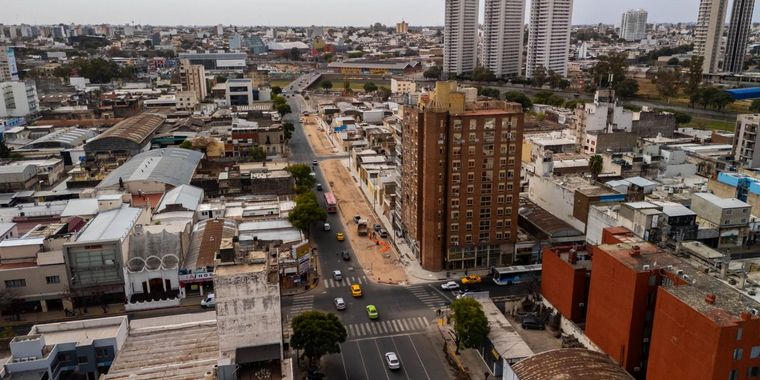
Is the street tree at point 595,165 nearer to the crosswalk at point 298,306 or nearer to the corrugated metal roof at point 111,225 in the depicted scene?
the crosswalk at point 298,306

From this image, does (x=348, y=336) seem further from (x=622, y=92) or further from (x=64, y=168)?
(x=622, y=92)

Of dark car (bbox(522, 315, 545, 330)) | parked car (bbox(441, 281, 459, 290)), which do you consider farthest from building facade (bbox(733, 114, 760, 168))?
dark car (bbox(522, 315, 545, 330))

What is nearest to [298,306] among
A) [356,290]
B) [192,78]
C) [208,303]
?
[356,290]

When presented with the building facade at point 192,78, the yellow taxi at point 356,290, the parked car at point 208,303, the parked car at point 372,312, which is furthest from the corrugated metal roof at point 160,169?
the building facade at point 192,78

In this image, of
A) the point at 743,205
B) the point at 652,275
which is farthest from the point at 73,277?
the point at 743,205

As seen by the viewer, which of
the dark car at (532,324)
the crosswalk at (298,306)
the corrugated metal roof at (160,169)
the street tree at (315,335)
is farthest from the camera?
the corrugated metal roof at (160,169)

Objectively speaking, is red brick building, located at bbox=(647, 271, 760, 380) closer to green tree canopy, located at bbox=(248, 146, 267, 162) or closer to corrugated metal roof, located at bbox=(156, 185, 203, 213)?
corrugated metal roof, located at bbox=(156, 185, 203, 213)
